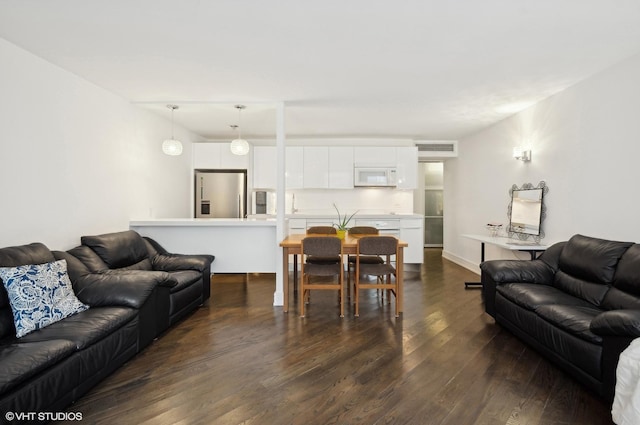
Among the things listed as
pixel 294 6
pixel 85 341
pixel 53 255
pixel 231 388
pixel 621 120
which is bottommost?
pixel 231 388

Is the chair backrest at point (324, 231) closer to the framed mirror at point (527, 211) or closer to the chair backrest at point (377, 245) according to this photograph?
the chair backrest at point (377, 245)

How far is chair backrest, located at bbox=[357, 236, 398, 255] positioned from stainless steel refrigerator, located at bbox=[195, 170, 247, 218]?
2908mm

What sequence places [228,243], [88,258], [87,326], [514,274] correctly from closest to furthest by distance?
1. [87,326]
2. [88,258]
3. [514,274]
4. [228,243]

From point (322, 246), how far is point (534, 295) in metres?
2.09

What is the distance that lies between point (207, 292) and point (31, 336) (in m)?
2.11

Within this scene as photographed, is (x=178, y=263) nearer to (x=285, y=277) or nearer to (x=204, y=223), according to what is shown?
(x=204, y=223)

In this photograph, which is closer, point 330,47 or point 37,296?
point 37,296

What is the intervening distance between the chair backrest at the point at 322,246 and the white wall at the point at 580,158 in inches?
106

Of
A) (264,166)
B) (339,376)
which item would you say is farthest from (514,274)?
(264,166)

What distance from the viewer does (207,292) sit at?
4152 millimetres

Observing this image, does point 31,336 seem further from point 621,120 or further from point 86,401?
point 621,120

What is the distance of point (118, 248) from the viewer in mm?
3484

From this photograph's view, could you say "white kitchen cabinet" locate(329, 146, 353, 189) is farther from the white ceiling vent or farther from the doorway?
the doorway

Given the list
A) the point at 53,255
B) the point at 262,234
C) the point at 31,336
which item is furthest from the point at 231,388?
the point at 262,234
